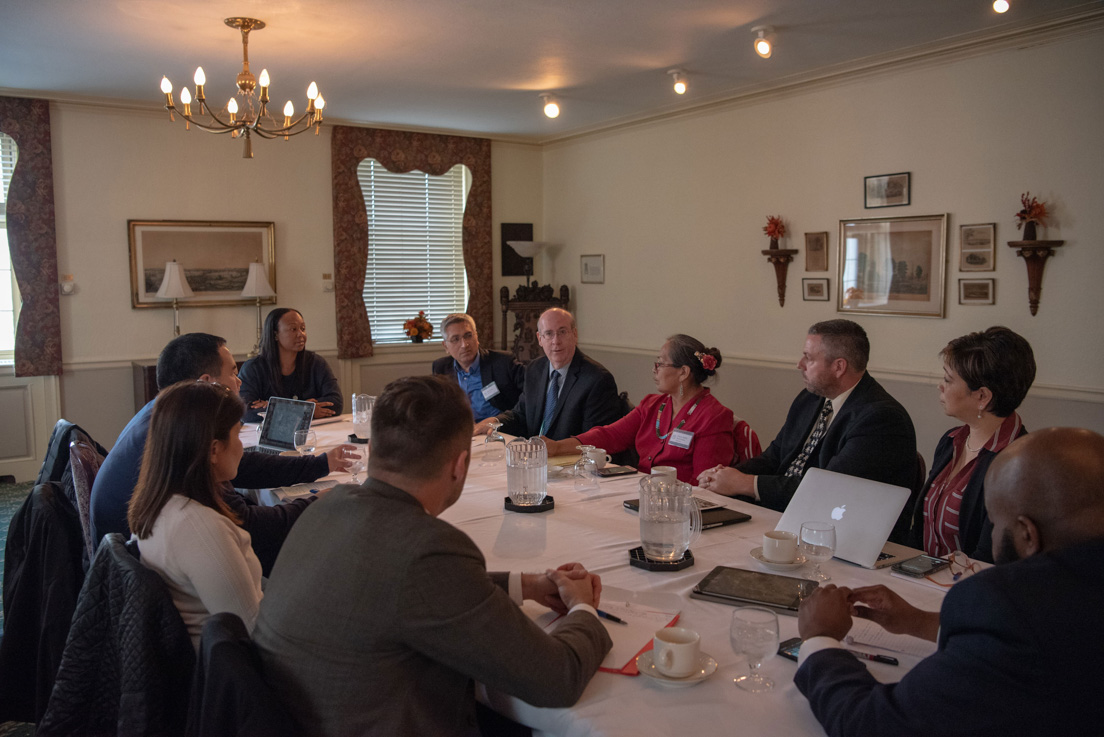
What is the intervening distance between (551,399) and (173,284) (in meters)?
3.90

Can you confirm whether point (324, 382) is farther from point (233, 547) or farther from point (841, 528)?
point (841, 528)

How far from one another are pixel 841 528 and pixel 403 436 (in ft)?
4.09

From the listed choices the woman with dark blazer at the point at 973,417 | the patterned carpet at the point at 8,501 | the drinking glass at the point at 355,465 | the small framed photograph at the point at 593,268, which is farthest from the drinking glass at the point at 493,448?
the small framed photograph at the point at 593,268

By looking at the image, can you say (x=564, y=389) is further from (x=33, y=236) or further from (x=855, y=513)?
(x=33, y=236)

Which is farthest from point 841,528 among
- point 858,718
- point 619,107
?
point 619,107

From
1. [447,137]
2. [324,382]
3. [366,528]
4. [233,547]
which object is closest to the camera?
[366,528]

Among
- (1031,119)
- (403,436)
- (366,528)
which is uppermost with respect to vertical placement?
(1031,119)

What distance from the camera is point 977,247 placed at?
5.00m

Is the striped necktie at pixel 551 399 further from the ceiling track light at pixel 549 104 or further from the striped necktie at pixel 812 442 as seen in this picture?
the ceiling track light at pixel 549 104

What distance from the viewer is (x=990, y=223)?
4934 millimetres

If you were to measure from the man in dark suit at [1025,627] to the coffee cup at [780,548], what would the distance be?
0.75 meters

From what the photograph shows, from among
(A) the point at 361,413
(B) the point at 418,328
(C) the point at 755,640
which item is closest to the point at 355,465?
(A) the point at 361,413

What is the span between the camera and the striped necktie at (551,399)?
423 centimetres

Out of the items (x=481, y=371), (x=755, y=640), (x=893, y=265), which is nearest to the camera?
(x=755, y=640)
